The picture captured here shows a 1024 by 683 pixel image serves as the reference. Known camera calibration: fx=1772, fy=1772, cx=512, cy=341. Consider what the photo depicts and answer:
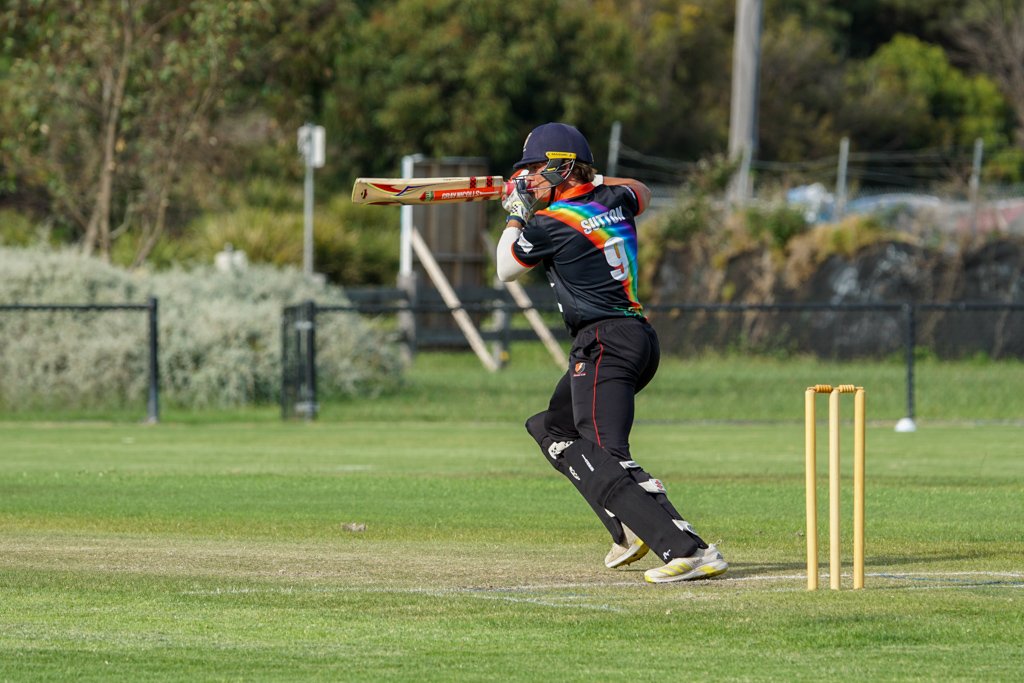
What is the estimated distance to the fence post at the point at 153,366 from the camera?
2034 centimetres

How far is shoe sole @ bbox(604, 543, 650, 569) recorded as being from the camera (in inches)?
329

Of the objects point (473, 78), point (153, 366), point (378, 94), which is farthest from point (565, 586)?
point (378, 94)

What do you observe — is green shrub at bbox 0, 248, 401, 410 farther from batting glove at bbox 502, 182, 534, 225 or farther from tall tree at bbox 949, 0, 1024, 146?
tall tree at bbox 949, 0, 1024, 146

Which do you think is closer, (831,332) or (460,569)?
(460,569)

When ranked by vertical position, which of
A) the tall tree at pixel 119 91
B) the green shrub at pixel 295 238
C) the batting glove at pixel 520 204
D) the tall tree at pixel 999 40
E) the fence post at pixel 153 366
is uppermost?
the tall tree at pixel 999 40

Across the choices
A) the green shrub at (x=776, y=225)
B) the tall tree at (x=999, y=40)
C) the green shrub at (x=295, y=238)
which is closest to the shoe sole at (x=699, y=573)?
the green shrub at (x=776, y=225)

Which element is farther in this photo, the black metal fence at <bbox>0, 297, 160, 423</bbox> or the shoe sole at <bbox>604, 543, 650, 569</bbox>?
the black metal fence at <bbox>0, 297, 160, 423</bbox>

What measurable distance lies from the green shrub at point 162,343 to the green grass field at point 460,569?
3.80m

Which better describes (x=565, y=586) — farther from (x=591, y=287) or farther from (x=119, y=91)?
(x=119, y=91)

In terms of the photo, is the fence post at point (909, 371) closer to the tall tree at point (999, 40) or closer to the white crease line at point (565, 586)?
the white crease line at point (565, 586)

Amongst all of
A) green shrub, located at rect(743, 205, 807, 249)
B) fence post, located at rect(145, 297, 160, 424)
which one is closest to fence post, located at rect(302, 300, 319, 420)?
fence post, located at rect(145, 297, 160, 424)

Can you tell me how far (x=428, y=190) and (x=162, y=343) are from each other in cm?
1376

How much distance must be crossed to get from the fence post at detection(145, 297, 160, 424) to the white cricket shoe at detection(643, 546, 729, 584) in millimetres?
13279

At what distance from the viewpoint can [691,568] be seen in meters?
7.90
